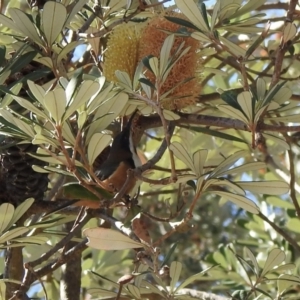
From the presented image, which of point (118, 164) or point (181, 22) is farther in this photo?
point (118, 164)

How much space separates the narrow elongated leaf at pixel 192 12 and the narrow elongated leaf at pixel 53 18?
158 millimetres

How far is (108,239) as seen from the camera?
0.79 metres

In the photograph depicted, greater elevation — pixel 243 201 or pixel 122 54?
pixel 122 54

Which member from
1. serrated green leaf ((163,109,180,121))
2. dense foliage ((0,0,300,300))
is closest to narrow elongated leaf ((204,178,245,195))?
dense foliage ((0,0,300,300))

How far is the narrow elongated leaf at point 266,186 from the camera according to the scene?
854 mm

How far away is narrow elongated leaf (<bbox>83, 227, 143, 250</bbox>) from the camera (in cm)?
79

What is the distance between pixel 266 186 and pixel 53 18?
1.21 feet

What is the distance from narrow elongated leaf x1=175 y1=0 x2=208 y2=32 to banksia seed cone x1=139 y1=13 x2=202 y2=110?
0.05m

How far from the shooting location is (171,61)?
810 millimetres

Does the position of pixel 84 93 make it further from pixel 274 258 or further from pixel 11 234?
pixel 274 258

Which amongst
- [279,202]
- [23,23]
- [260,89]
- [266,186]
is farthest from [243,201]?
[279,202]

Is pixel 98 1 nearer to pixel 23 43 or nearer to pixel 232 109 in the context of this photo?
pixel 23 43

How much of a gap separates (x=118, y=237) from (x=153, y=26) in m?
0.32

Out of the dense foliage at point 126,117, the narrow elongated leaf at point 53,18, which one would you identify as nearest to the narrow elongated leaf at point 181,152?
the dense foliage at point 126,117
